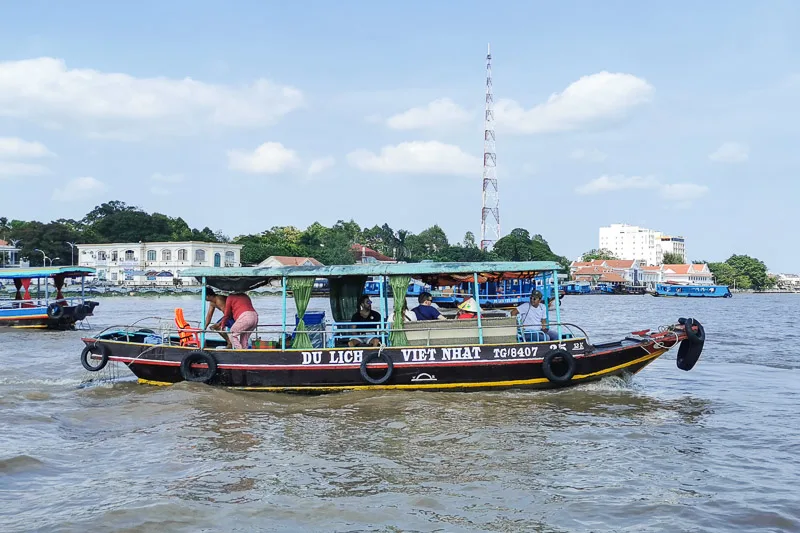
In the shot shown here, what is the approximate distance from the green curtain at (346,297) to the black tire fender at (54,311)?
53.7ft

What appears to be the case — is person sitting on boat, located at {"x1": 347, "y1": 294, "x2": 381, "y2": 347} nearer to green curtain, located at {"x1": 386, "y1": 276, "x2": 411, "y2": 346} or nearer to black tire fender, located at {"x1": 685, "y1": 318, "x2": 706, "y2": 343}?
green curtain, located at {"x1": 386, "y1": 276, "x2": 411, "y2": 346}

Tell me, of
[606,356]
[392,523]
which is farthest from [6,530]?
[606,356]

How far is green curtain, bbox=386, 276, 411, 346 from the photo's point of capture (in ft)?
40.1

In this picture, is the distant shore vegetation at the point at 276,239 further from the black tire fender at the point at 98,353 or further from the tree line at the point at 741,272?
the black tire fender at the point at 98,353

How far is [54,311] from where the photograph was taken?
26281 mm

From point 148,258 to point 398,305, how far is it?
84.4 m

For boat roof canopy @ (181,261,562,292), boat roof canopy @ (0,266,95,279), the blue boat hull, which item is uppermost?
boat roof canopy @ (0,266,95,279)

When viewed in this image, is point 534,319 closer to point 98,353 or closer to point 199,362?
point 199,362

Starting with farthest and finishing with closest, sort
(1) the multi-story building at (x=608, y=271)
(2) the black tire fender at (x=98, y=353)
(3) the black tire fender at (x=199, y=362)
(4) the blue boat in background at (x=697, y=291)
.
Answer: (1) the multi-story building at (x=608, y=271), (4) the blue boat in background at (x=697, y=291), (2) the black tire fender at (x=98, y=353), (3) the black tire fender at (x=199, y=362)

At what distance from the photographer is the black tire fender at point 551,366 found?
11.9 m

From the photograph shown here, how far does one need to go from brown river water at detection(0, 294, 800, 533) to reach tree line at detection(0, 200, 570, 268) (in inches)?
2891

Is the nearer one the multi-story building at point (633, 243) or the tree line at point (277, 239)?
the tree line at point (277, 239)

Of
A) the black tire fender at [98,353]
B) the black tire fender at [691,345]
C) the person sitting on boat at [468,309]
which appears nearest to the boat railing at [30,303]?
the black tire fender at [98,353]

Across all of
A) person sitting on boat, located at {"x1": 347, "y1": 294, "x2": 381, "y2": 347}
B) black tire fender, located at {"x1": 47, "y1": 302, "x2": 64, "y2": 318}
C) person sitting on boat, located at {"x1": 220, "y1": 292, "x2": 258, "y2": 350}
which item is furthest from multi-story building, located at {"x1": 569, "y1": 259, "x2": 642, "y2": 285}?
person sitting on boat, located at {"x1": 220, "y1": 292, "x2": 258, "y2": 350}
